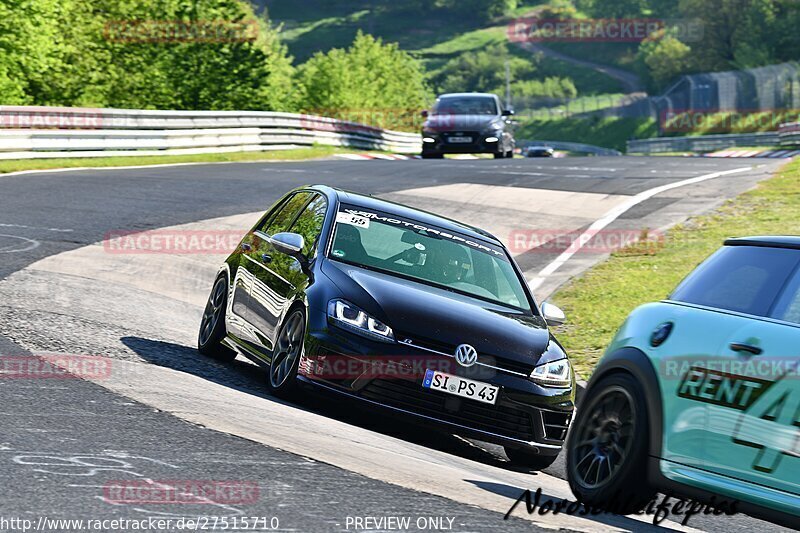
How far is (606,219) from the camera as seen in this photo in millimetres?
19031

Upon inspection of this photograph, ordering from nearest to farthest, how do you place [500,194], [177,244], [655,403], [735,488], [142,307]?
[735,488]
[655,403]
[142,307]
[177,244]
[500,194]

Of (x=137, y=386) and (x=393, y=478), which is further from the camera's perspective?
(x=137, y=386)

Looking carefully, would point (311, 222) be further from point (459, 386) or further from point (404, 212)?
point (459, 386)

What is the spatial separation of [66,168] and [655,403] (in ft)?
68.4

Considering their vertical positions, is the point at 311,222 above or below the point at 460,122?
above

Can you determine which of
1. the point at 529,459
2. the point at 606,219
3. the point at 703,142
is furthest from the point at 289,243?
the point at 703,142

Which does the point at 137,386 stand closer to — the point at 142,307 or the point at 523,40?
the point at 142,307

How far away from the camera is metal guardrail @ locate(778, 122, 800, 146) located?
45.7m

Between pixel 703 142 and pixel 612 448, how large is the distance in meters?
56.6

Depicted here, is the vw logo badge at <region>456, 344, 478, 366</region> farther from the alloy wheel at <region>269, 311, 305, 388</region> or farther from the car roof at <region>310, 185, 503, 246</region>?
the car roof at <region>310, 185, 503, 246</region>

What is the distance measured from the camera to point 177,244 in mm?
15461

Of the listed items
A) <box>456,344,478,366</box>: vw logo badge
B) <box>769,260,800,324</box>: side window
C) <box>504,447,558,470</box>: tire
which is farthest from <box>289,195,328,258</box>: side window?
<box>769,260,800,324</box>: side window

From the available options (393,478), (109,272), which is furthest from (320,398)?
(109,272)

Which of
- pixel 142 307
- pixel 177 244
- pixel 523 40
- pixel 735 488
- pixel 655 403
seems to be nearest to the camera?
pixel 735 488
